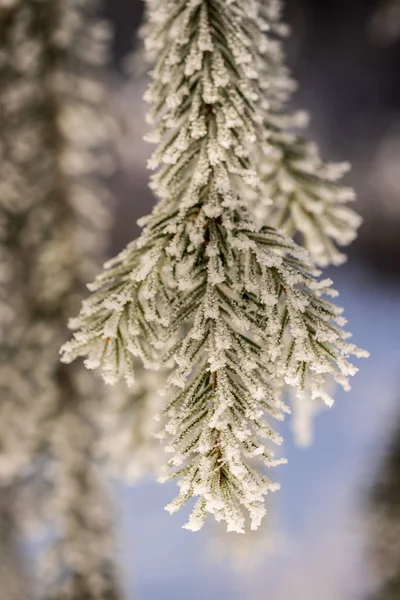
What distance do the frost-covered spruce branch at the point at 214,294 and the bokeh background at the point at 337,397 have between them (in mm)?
3508

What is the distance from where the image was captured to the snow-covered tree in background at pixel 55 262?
126 inches

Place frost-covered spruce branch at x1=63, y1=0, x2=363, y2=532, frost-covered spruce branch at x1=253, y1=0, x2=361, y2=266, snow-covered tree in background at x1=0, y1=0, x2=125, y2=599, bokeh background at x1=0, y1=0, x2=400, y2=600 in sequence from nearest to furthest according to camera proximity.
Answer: frost-covered spruce branch at x1=63, y1=0, x2=363, y2=532 → frost-covered spruce branch at x1=253, y1=0, x2=361, y2=266 → snow-covered tree in background at x1=0, y1=0, x2=125, y2=599 → bokeh background at x1=0, y1=0, x2=400, y2=600

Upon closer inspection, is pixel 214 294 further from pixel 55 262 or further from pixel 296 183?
A: pixel 55 262

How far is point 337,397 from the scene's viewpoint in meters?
8.69

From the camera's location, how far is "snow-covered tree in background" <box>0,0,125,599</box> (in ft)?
10.5

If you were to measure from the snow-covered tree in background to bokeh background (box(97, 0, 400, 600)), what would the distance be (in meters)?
3.24

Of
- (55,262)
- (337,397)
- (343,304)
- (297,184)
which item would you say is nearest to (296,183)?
(297,184)

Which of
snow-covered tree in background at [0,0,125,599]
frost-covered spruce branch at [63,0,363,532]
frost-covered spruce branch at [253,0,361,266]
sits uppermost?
snow-covered tree in background at [0,0,125,599]

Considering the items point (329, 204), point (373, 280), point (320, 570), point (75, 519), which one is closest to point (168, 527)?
point (320, 570)

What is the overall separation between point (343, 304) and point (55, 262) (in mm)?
5638

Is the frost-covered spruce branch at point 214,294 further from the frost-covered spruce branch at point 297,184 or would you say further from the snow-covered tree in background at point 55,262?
the snow-covered tree in background at point 55,262

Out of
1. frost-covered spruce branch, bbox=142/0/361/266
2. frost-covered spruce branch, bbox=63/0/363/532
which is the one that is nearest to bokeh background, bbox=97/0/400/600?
frost-covered spruce branch, bbox=142/0/361/266

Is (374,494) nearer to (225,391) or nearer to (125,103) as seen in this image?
(225,391)

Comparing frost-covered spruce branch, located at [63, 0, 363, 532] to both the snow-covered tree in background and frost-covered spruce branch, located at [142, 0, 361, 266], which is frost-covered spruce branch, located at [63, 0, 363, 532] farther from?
the snow-covered tree in background
